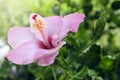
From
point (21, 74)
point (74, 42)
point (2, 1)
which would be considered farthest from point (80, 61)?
point (2, 1)

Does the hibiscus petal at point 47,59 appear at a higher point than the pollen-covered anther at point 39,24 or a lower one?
lower

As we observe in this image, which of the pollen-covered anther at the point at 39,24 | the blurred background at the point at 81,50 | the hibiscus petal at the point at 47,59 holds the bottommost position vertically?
the blurred background at the point at 81,50

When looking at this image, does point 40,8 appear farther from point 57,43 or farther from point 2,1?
point 57,43

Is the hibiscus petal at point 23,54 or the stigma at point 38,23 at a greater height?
the stigma at point 38,23

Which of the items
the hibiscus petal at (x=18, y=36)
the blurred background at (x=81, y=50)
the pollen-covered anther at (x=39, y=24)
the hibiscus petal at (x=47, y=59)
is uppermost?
the pollen-covered anther at (x=39, y=24)

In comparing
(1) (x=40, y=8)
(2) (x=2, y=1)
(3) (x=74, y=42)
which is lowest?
(2) (x=2, y=1)
